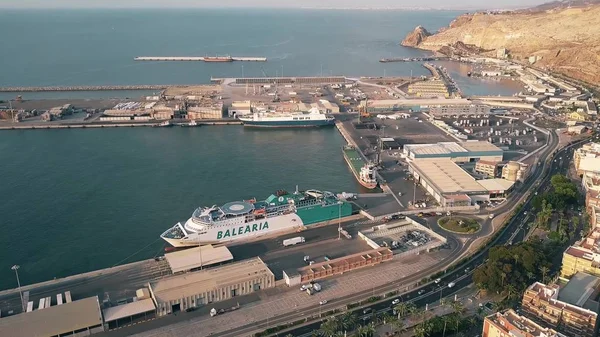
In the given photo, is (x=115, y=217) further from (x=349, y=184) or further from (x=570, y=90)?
(x=570, y=90)

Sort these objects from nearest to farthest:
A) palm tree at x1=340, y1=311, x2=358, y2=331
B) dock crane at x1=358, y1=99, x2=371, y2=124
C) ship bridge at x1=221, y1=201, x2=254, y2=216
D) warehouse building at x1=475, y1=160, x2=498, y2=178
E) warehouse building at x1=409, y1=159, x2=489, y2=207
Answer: palm tree at x1=340, y1=311, x2=358, y2=331 → ship bridge at x1=221, y1=201, x2=254, y2=216 → warehouse building at x1=409, y1=159, x2=489, y2=207 → warehouse building at x1=475, y1=160, x2=498, y2=178 → dock crane at x1=358, y1=99, x2=371, y2=124

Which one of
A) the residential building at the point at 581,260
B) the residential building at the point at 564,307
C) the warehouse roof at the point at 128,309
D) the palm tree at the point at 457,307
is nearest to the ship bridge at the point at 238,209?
the warehouse roof at the point at 128,309

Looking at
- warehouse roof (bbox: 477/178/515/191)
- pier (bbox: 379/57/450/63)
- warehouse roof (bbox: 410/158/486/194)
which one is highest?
pier (bbox: 379/57/450/63)

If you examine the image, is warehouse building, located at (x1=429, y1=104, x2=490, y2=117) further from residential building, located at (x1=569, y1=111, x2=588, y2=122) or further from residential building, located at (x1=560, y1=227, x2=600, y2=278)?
residential building, located at (x1=560, y1=227, x2=600, y2=278)

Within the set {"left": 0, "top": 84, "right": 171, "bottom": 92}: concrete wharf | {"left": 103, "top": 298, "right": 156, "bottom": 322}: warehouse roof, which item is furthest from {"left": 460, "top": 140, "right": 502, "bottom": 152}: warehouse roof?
{"left": 0, "top": 84, "right": 171, "bottom": 92}: concrete wharf

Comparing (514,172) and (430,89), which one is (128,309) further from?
(430,89)

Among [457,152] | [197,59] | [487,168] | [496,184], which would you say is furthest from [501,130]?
[197,59]

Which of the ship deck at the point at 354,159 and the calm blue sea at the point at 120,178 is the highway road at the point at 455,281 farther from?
the ship deck at the point at 354,159
